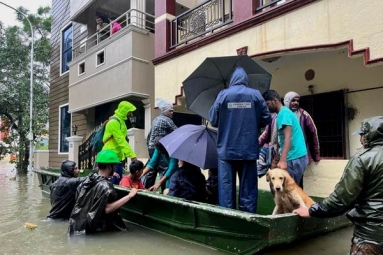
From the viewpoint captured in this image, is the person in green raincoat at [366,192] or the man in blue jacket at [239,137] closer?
the person in green raincoat at [366,192]

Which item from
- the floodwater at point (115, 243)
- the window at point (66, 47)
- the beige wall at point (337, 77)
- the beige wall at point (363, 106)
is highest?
the window at point (66, 47)

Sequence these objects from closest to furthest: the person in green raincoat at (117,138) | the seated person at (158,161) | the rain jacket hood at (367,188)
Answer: the rain jacket hood at (367,188)
the seated person at (158,161)
the person in green raincoat at (117,138)

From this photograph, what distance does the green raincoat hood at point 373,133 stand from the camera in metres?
2.39

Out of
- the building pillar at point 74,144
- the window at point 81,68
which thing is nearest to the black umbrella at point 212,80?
the building pillar at point 74,144

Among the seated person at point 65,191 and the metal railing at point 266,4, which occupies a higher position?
the metal railing at point 266,4

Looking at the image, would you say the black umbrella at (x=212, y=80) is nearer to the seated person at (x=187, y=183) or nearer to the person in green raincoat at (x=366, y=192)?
the seated person at (x=187, y=183)

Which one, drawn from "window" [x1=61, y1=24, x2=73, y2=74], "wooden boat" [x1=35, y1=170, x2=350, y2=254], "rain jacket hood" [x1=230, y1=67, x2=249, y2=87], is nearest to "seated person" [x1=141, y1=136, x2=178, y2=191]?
"wooden boat" [x1=35, y1=170, x2=350, y2=254]

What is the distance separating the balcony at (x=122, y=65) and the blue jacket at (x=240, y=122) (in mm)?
7160

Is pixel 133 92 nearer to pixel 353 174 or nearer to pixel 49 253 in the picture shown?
pixel 49 253

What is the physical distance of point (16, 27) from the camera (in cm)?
2178

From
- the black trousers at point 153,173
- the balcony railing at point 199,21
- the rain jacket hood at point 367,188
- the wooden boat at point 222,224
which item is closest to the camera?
the rain jacket hood at point 367,188

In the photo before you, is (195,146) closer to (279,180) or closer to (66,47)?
(279,180)

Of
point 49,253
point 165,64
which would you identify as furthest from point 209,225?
point 165,64

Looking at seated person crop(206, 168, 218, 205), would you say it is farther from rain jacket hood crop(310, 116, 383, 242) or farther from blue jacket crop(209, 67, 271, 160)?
rain jacket hood crop(310, 116, 383, 242)
